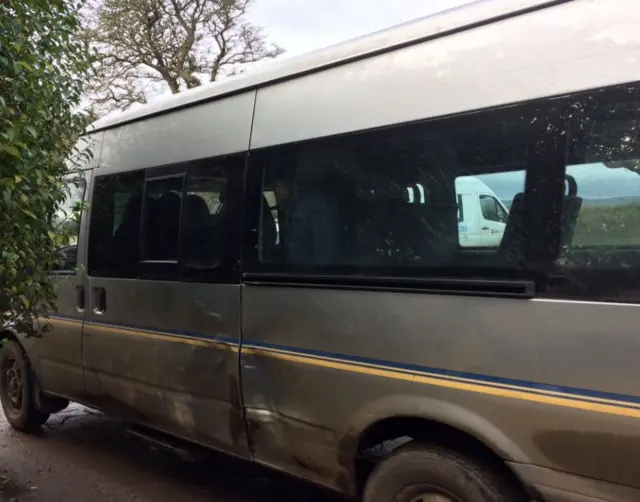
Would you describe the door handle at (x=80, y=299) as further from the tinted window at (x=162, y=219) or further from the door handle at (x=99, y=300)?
the tinted window at (x=162, y=219)

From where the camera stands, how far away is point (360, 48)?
3.02 m

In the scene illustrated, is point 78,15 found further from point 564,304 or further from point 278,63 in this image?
point 564,304

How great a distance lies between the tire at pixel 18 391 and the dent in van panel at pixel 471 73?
11.3 ft

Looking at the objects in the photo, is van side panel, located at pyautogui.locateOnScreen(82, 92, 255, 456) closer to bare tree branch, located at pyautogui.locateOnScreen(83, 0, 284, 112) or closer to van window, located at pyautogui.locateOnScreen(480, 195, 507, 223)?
van window, located at pyautogui.locateOnScreen(480, 195, 507, 223)

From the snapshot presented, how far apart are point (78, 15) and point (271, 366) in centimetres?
255

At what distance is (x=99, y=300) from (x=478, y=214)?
3035mm

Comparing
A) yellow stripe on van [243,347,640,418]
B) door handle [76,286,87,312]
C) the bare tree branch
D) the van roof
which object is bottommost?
yellow stripe on van [243,347,640,418]

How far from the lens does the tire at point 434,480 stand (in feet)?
8.06

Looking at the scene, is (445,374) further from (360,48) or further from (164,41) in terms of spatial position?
A: (164,41)

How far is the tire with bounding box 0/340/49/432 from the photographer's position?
5.41m

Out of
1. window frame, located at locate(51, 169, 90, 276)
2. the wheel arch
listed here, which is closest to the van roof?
window frame, located at locate(51, 169, 90, 276)

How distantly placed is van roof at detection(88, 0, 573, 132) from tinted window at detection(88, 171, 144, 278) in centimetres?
55

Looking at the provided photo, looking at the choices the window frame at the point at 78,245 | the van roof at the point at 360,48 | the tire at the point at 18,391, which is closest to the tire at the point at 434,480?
the van roof at the point at 360,48

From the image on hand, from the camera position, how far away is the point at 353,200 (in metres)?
3.00
